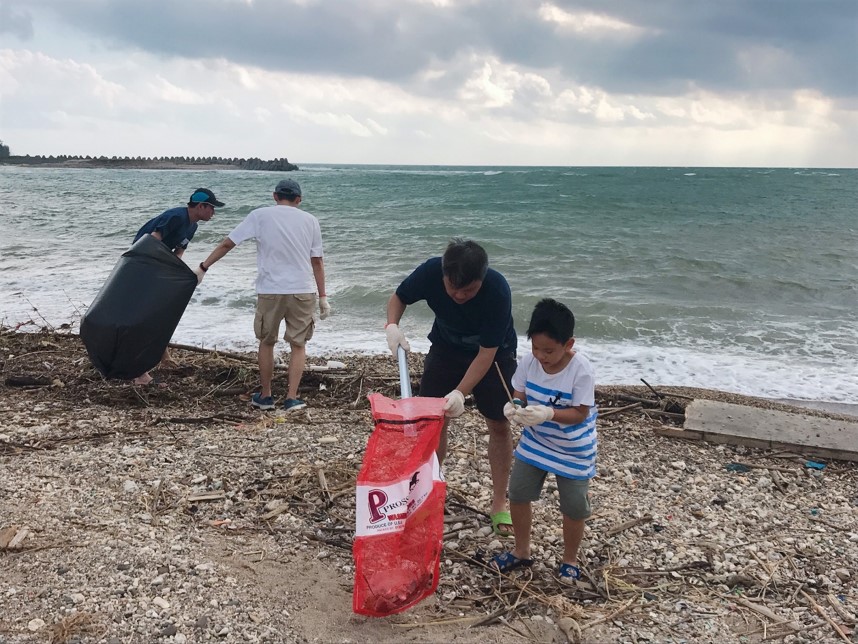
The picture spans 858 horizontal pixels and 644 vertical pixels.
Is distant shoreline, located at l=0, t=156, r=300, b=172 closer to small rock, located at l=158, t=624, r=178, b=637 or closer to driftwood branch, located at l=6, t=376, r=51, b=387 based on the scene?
driftwood branch, located at l=6, t=376, r=51, b=387

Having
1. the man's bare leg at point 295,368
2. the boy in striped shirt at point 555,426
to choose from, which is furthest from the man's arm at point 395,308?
the man's bare leg at point 295,368

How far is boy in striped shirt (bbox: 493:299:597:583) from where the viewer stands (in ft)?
8.84

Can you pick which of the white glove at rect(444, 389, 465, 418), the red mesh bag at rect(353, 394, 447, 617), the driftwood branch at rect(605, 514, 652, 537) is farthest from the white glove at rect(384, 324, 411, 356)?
the driftwood branch at rect(605, 514, 652, 537)

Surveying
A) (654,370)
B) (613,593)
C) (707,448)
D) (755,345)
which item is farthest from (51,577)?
(755,345)

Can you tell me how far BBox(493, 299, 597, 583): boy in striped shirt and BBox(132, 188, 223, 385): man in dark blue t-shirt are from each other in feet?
11.2

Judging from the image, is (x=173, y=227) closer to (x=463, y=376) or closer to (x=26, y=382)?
(x=26, y=382)

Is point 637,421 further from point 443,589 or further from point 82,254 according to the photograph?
point 82,254

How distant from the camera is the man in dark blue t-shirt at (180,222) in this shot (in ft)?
17.4

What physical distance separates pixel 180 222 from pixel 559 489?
3.81m

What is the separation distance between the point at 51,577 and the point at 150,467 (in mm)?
1219

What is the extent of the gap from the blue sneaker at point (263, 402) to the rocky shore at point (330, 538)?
0.61 ft

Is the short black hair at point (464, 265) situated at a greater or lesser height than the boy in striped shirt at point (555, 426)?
greater

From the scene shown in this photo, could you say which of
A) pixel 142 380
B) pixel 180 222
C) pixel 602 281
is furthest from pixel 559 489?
pixel 602 281

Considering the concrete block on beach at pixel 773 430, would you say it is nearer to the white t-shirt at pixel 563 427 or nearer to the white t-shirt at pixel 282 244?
the white t-shirt at pixel 563 427
